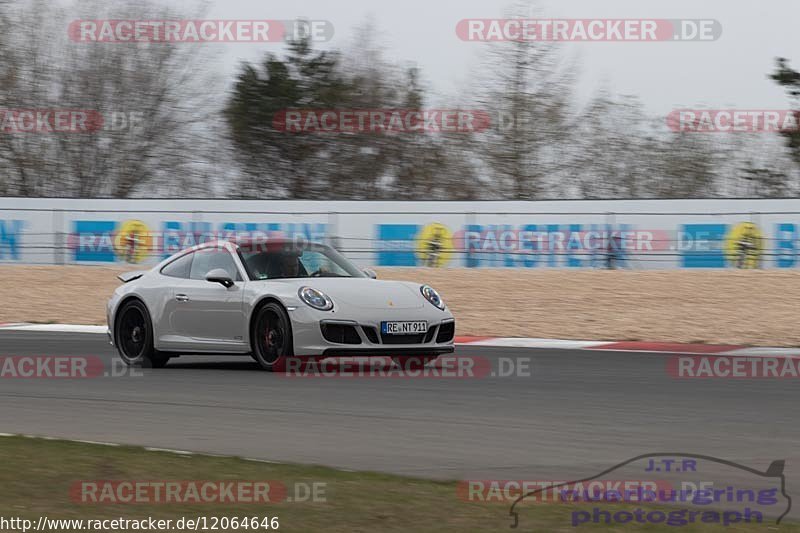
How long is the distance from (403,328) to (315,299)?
807mm

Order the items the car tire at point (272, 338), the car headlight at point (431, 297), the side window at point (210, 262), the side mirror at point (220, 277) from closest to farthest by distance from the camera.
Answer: the car tire at point (272, 338) < the car headlight at point (431, 297) < the side mirror at point (220, 277) < the side window at point (210, 262)

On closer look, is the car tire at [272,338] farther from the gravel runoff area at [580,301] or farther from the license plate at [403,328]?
the gravel runoff area at [580,301]

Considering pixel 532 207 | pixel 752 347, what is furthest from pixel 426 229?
pixel 752 347

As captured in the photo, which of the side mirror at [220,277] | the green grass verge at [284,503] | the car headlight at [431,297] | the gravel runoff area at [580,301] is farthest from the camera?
the gravel runoff area at [580,301]

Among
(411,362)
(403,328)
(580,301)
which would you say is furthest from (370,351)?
(580,301)

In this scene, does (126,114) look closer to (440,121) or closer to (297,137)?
(297,137)

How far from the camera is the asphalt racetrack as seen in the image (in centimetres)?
723

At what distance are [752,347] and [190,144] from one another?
112ft

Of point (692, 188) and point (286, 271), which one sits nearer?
point (286, 271)

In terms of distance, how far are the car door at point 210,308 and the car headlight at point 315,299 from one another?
2.45ft

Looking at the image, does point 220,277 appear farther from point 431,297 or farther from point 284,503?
point 284,503

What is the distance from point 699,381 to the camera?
11.4 m

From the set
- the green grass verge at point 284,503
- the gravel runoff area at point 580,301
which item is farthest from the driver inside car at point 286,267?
the gravel runoff area at point 580,301

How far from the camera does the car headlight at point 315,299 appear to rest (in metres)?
11.6
